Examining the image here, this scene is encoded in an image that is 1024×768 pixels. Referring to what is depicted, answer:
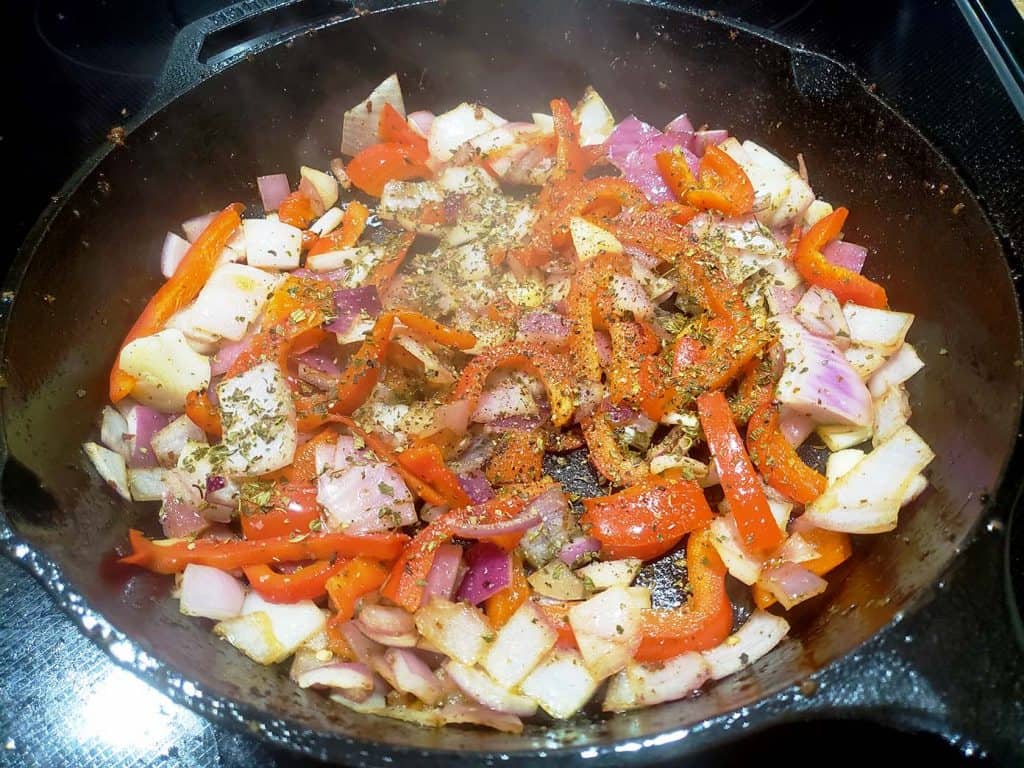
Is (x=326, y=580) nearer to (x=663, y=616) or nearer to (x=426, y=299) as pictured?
(x=663, y=616)

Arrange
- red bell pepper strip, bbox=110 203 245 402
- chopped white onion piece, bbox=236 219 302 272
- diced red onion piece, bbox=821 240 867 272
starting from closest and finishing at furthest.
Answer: red bell pepper strip, bbox=110 203 245 402, diced red onion piece, bbox=821 240 867 272, chopped white onion piece, bbox=236 219 302 272

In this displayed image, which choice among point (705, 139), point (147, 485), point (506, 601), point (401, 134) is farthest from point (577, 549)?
point (401, 134)

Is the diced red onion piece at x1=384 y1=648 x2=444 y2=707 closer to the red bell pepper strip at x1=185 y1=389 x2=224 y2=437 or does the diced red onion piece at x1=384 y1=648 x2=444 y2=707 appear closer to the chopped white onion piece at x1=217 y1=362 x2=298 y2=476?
the chopped white onion piece at x1=217 y1=362 x2=298 y2=476

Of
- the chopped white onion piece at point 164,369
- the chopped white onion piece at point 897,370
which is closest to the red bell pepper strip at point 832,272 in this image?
the chopped white onion piece at point 897,370

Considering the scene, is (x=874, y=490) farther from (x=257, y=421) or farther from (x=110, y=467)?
(x=110, y=467)

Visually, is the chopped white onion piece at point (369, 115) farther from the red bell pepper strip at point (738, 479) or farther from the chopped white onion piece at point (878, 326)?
the chopped white onion piece at point (878, 326)

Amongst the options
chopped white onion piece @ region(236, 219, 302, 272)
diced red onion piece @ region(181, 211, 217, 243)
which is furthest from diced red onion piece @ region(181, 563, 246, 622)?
diced red onion piece @ region(181, 211, 217, 243)

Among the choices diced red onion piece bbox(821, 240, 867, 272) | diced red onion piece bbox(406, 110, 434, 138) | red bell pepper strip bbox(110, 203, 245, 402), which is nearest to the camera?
red bell pepper strip bbox(110, 203, 245, 402)
